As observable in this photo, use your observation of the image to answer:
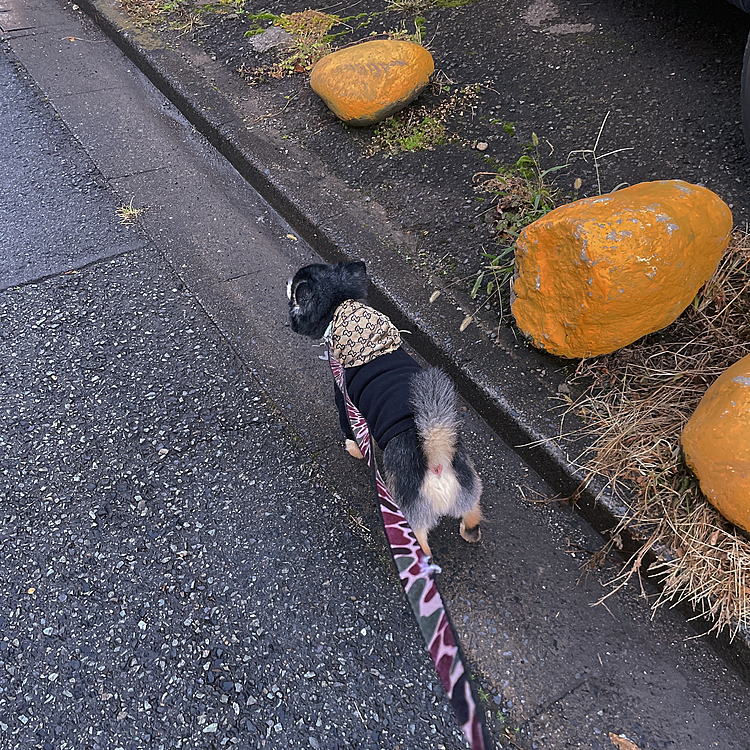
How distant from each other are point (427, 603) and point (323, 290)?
1.16 meters

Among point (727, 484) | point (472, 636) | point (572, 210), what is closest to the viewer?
point (727, 484)

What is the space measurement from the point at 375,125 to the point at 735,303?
2.34 m

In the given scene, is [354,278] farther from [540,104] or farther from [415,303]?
[540,104]

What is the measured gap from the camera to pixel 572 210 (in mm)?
2414

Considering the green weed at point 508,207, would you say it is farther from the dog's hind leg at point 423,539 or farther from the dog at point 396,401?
the dog's hind leg at point 423,539

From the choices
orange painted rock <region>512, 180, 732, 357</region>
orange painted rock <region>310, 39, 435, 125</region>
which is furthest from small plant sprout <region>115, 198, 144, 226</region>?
orange painted rock <region>512, 180, 732, 357</region>

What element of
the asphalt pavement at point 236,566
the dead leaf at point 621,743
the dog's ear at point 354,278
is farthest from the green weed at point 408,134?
the dead leaf at point 621,743

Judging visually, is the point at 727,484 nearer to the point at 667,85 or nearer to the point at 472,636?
the point at 472,636

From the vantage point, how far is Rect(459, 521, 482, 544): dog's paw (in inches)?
91.2

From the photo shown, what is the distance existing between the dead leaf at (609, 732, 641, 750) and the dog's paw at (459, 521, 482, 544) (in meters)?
0.73

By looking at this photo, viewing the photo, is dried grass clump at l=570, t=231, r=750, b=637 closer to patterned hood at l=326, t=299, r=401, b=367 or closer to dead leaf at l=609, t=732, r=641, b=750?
dead leaf at l=609, t=732, r=641, b=750

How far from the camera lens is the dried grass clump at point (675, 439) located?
204 cm

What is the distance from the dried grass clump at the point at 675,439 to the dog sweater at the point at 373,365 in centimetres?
78

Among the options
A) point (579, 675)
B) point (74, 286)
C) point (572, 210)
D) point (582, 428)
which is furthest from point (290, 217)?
point (579, 675)
